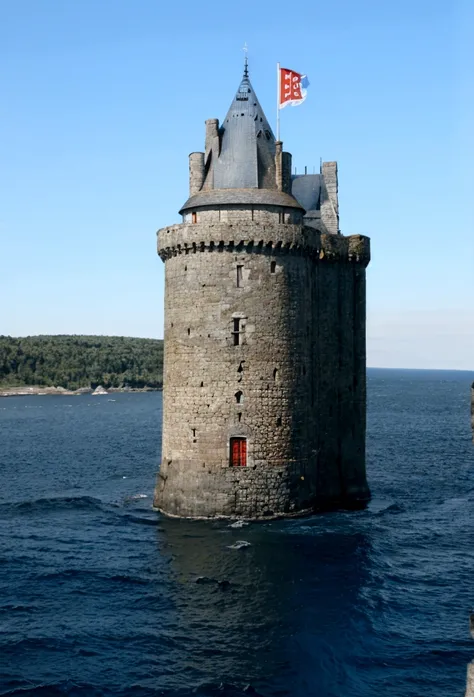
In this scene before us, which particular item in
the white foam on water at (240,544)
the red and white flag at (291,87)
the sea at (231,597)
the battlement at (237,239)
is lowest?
the sea at (231,597)

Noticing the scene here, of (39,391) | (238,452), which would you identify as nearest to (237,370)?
(238,452)

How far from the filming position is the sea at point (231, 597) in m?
23.9

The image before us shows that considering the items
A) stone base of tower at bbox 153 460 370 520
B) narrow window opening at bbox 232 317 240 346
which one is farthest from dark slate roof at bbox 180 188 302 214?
stone base of tower at bbox 153 460 370 520

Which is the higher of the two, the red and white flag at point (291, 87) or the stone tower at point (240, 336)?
the red and white flag at point (291, 87)

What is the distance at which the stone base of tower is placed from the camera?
3925 centimetres

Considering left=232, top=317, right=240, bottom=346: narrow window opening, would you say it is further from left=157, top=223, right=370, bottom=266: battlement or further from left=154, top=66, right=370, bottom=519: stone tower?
left=157, top=223, right=370, bottom=266: battlement

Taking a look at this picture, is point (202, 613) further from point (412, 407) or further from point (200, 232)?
point (412, 407)

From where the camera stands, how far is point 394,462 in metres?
63.8

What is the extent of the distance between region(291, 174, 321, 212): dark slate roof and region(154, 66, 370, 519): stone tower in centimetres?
529

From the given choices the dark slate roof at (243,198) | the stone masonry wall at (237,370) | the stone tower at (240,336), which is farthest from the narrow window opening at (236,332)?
the dark slate roof at (243,198)

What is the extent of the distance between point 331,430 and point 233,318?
32.3 feet

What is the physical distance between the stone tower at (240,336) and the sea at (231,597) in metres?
2.10

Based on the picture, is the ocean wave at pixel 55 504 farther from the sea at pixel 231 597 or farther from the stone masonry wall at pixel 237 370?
the stone masonry wall at pixel 237 370

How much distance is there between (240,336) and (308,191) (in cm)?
1299
